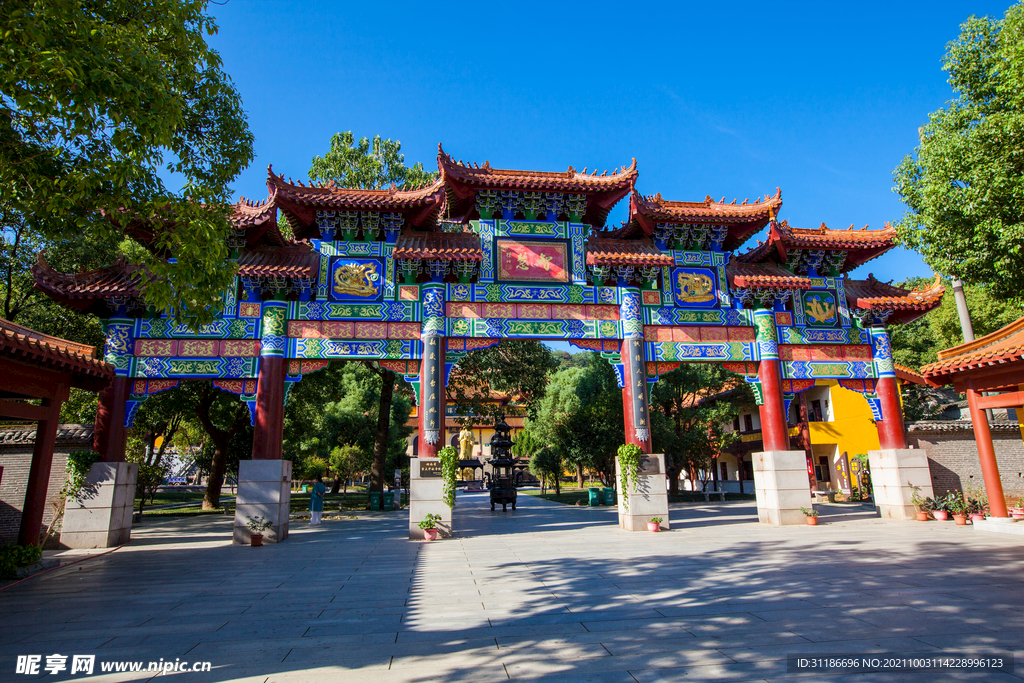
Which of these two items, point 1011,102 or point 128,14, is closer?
point 128,14

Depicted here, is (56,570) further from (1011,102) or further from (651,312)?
(1011,102)

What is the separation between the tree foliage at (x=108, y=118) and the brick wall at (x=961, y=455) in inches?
739

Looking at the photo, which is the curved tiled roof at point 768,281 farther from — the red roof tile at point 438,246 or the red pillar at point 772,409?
the red roof tile at point 438,246

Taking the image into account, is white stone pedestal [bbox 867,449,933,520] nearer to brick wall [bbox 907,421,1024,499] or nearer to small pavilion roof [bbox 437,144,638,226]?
brick wall [bbox 907,421,1024,499]

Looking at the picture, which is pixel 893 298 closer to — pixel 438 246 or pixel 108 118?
pixel 438 246

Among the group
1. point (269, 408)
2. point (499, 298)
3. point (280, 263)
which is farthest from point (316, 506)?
point (499, 298)

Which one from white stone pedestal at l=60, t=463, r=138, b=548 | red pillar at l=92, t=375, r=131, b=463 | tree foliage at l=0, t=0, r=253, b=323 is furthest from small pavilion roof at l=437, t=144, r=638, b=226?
white stone pedestal at l=60, t=463, r=138, b=548

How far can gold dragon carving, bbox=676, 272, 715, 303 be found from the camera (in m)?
14.8

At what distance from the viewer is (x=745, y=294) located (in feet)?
48.3

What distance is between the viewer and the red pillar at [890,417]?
14.3 metres

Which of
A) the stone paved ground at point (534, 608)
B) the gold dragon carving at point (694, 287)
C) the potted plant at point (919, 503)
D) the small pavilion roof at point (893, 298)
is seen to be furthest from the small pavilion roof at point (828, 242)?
the stone paved ground at point (534, 608)

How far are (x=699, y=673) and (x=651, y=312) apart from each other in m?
11.1

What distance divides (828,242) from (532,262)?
8.09 m

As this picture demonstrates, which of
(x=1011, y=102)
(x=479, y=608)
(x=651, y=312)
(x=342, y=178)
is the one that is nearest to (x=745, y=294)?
(x=651, y=312)
